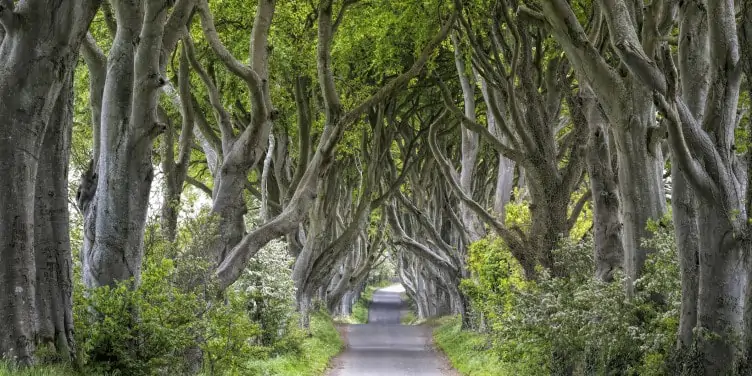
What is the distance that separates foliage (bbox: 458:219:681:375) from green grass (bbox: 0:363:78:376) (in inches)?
238

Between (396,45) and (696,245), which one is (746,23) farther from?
(396,45)

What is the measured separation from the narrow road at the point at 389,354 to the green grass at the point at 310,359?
364mm

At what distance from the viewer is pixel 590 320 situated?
10.1m

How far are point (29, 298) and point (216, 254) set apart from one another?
614 centimetres

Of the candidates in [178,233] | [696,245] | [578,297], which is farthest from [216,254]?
[696,245]

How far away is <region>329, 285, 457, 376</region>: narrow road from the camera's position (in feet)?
62.2

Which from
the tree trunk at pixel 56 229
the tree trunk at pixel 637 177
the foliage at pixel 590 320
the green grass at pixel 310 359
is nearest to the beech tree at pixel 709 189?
the foliage at pixel 590 320

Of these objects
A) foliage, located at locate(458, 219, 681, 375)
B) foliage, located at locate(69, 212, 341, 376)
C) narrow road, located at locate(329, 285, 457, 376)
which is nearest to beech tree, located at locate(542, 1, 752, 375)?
foliage, located at locate(458, 219, 681, 375)

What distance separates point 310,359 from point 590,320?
10399mm

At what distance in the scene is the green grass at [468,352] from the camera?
54.4 ft

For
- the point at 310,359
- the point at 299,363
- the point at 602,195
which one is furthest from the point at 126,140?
the point at 310,359

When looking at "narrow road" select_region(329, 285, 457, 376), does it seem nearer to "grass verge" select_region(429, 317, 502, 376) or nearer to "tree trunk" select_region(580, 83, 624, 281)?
"grass verge" select_region(429, 317, 502, 376)

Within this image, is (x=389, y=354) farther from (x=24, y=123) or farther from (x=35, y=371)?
(x=24, y=123)

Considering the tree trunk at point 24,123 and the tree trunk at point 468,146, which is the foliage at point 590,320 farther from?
the tree trunk at point 24,123
